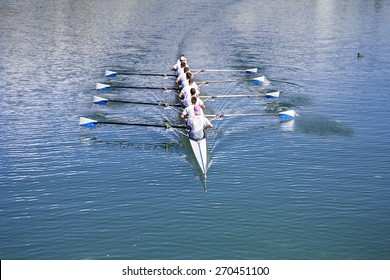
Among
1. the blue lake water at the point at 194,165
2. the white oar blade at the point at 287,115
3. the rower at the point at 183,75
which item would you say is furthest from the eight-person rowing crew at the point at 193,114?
the white oar blade at the point at 287,115

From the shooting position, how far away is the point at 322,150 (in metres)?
23.5

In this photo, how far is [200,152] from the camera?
21.6 meters

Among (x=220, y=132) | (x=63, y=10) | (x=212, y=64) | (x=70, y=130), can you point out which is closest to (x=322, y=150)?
(x=220, y=132)

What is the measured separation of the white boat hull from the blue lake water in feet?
1.39

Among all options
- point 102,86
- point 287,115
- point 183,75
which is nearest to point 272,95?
point 287,115

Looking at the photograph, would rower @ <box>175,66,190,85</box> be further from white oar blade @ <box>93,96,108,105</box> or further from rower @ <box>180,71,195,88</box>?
white oar blade @ <box>93,96,108,105</box>

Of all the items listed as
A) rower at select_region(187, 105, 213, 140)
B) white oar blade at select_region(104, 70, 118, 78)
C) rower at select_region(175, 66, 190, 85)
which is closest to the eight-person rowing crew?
rower at select_region(187, 105, 213, 140)

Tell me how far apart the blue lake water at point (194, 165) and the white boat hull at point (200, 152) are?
424mm

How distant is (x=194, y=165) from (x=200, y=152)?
573 millimetres

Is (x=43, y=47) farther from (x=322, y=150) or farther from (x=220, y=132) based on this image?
(x=322, y=150)

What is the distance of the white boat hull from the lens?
20.9 m

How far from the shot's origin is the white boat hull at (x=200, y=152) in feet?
68.7

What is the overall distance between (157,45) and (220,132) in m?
24.5

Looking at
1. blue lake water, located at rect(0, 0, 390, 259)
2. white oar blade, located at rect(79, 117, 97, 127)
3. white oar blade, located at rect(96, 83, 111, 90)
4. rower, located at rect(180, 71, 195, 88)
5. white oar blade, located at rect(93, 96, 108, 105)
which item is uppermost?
rower, located at rect(180, 71, 195, 88)
